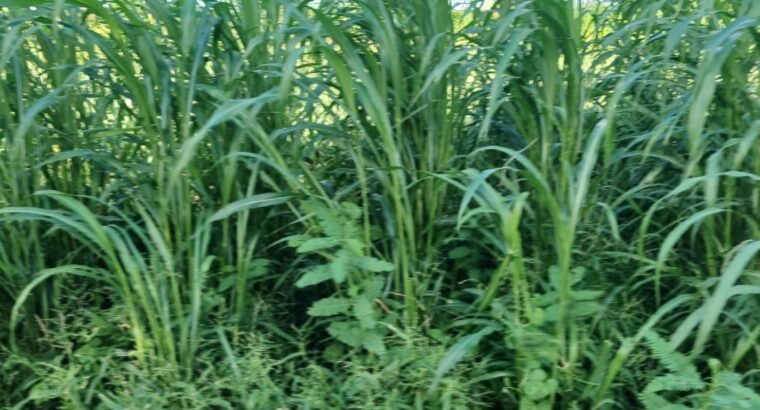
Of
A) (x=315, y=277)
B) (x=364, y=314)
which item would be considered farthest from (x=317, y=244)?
(x=364, y=314)

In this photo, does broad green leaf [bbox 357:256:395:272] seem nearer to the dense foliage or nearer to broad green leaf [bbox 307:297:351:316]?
the dense foliage

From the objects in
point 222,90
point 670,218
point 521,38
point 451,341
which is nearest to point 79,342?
point 222,90

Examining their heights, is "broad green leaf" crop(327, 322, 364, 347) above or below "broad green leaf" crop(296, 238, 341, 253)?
below

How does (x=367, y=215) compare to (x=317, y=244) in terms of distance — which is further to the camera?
(x=367, y=215)

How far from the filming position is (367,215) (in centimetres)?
216

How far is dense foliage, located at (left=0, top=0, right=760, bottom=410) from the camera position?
80.3 inches

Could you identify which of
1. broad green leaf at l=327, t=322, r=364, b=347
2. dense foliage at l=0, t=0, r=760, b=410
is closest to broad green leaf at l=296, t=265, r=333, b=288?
dense foliage at l=0, t=0, r=760, b=410

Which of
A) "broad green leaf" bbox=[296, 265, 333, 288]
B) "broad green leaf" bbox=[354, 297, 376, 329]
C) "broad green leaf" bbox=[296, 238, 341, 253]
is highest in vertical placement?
"broad green leaf" bbox=[296, 238, 341, 253]

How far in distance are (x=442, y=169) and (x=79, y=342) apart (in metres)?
1.06

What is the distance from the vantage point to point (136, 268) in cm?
204

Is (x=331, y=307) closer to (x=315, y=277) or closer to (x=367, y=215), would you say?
(x=315, y=277)

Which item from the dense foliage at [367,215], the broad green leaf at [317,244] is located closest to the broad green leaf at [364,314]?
the dense foliage at [367,215]

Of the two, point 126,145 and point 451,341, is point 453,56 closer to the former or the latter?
point 451,341

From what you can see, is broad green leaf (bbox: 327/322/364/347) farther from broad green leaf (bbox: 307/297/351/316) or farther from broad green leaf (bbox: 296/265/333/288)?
broad green leaf (bbox: 296/265/333/288)
